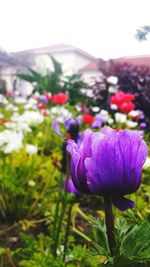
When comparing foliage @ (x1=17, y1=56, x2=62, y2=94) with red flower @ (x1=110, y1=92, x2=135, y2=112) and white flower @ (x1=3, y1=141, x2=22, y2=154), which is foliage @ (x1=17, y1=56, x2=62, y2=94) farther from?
white flower @ (x1=3, y1=141, x2=22, y2=154)

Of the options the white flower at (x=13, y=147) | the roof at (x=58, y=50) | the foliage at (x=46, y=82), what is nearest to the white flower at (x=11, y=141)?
the white flower at (x=13, y=147)

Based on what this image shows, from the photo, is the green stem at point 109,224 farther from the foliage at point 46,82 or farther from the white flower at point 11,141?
the foliage at point 46,82

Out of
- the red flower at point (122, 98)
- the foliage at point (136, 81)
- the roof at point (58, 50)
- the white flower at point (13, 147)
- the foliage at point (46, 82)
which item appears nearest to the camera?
the white flower at point (13, 147)

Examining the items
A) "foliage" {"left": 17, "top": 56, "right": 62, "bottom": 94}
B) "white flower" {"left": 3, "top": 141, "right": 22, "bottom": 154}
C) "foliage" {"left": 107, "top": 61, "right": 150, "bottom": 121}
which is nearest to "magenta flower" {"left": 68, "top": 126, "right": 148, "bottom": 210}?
"white flower" {"left": 3, "top": 141, "right": 22, "bottom": 154}

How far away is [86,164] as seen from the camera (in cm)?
44

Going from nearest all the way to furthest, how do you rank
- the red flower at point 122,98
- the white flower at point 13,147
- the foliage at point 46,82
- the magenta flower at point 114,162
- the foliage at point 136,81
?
the magenta flower at point 114,162 → the white flower at point 13,147 → the red flower at point 122,98 → the foliage at point 136,81 → the foliage at point 46,82

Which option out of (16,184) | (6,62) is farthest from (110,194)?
(6,62)

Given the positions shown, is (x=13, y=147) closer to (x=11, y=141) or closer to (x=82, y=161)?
(x=11, y=141)

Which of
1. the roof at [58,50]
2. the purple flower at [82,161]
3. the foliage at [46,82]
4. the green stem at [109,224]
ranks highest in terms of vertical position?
the roof at [58,50]

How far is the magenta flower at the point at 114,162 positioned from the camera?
1.44ft

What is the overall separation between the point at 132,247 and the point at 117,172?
9cm

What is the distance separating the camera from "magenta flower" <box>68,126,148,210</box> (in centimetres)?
44

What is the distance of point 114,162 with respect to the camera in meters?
0.44

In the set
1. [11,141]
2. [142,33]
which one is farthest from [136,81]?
[11,141]
